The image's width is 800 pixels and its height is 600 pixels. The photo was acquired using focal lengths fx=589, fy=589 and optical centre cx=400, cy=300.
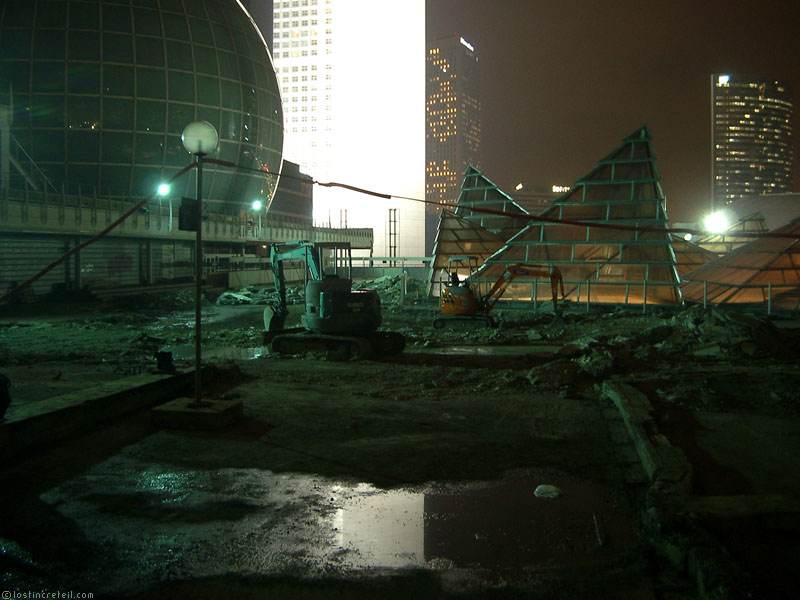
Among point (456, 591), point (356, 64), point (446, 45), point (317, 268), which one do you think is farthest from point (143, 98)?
point (446, 45)

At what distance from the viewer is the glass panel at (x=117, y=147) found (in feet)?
113

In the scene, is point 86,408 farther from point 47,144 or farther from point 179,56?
point 179,56

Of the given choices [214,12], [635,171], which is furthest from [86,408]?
[214,12]

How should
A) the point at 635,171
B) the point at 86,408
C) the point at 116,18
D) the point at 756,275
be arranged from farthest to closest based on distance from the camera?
the point at 116,18
the point at 635,171
the point at 756,275
the point at 86,408

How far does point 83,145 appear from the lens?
34062mm

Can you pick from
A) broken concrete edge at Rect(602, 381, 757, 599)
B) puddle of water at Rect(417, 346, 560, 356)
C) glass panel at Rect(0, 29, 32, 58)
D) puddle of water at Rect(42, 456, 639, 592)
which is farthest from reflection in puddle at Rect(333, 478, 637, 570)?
glass panel at Rect(0, 29, 32, 58)

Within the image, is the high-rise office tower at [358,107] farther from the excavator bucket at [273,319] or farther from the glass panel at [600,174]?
the excavator bucket at [273,319]

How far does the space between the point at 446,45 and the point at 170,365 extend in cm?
20906

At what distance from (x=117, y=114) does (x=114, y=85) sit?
1690 mm

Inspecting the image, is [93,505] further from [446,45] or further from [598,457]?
[446,45]

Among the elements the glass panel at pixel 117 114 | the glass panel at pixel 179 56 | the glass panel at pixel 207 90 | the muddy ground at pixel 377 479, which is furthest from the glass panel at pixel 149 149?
the muddy ground at pixel 377 479

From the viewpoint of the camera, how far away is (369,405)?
9.40m

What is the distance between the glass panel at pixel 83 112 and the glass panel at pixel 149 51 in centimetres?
371

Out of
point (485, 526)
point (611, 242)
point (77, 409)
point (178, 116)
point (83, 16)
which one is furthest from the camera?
point (178, 116)
